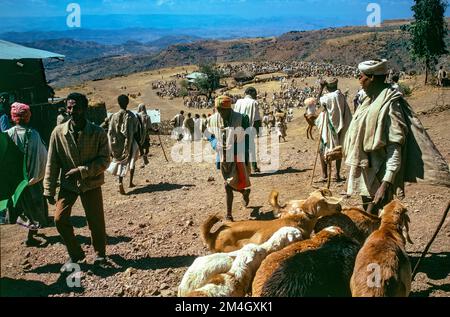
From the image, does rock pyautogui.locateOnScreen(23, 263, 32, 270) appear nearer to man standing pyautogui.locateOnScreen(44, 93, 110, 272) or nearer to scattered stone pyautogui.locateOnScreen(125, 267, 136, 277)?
man standing pyautogui.locateOnScreen(44, 93, 110, 272)

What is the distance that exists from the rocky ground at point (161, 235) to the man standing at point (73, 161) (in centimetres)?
71

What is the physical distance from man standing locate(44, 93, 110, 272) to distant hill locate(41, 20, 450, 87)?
69070mm

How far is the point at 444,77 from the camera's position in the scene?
73.7 ft

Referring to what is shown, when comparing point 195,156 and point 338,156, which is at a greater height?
point 338,156

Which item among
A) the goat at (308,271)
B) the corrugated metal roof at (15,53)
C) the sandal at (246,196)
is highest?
the corrugated metal roof at (15,53)

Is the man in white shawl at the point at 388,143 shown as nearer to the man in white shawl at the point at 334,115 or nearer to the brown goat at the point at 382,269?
the brown goat at the point at 382,269

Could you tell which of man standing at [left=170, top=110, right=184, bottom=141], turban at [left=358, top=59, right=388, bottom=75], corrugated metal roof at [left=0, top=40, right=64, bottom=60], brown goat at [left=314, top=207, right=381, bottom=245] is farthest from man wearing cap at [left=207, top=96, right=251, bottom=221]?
man standing at [left=170, top=110, right=184, bottom=141]

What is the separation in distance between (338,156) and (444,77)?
20873 mm

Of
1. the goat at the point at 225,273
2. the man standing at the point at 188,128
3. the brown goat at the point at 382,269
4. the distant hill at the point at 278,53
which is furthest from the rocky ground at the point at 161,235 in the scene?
the distant hill at the point at 278,53

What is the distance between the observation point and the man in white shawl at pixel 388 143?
4090 mm

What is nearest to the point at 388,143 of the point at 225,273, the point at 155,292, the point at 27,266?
the point at 225,273

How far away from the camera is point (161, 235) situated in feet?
20.7
